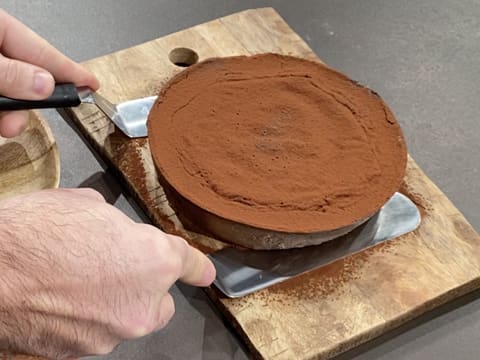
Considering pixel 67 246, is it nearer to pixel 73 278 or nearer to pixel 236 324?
pixel 73 278

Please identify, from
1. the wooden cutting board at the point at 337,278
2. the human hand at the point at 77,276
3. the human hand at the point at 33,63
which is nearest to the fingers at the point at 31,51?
the human hand at the point at 33,63

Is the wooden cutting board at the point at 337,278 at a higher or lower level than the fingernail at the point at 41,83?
lower

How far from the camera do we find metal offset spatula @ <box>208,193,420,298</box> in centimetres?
96

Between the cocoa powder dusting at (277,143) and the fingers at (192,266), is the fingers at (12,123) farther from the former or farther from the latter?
the fingers at (192,266)

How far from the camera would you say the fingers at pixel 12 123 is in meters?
1.00

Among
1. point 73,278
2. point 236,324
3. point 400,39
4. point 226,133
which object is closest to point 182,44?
point 226,133

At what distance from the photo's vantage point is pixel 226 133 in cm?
103

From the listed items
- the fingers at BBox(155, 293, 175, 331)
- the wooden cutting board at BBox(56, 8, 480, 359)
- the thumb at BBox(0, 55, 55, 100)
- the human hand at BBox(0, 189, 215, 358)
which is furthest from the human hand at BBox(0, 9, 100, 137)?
the fingers at BBox(155, 293, 175, 331)

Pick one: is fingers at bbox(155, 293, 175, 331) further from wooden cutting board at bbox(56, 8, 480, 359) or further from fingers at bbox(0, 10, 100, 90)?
fingers at bbox(0, 10, 100, 90)

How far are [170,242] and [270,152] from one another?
272mm

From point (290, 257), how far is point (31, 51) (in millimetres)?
446

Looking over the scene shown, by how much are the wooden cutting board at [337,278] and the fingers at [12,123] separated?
130mm

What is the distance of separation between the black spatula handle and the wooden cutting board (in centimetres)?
12

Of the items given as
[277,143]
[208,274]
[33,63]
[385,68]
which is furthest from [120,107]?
[385,68]
